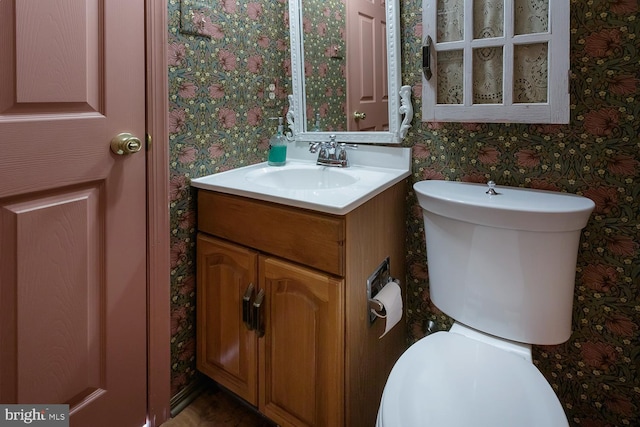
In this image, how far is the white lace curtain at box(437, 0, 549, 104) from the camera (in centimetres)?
105

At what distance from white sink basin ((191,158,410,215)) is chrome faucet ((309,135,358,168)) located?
0.03 metres

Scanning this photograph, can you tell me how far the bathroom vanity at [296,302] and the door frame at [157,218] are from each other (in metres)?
0.13

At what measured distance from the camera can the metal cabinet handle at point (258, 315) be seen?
1195mm

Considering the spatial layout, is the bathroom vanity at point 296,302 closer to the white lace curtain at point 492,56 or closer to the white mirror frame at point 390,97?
the white mirror frame at point 390,97

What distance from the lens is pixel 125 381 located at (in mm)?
1214

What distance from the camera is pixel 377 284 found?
1.21 metres

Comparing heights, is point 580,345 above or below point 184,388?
above

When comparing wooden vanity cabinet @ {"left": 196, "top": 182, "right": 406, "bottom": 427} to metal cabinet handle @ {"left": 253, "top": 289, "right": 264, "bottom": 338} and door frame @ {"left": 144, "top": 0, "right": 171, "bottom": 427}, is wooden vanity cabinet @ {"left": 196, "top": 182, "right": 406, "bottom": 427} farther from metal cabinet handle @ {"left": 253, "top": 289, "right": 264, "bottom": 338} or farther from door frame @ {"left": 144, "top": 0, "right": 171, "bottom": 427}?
door frame @ {"left": 144, "top": 0, "right": 171, "bottom": 427}

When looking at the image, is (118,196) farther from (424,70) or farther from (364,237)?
Result: (424,70)

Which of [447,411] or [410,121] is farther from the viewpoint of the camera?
[410,121]

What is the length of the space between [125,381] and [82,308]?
1.02 feet

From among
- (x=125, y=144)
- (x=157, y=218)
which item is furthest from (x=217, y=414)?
(x=125, y=144)

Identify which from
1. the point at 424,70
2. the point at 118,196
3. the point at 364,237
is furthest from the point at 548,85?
the point at 118,196

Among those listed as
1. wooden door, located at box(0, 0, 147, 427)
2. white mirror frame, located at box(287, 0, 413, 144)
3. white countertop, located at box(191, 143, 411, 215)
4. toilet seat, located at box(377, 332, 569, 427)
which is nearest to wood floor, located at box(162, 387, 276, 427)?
wooden door, located at box(0, 0, 147, 427)
